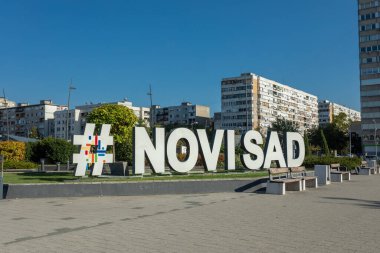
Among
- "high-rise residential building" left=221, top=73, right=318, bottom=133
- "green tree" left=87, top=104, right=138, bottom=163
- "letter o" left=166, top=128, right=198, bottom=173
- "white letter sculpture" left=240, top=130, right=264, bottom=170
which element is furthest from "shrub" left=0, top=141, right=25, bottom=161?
"high-rise residential building" left=221, top=73, right=318, bottom=133

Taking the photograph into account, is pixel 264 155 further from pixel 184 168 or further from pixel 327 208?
pixel 327 208

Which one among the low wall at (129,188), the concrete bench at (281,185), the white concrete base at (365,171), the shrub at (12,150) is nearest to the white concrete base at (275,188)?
the concrete bench at (281,185)

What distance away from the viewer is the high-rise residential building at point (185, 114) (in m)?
150

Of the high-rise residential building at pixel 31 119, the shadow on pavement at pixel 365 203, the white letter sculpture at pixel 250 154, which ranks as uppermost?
the high-rise residential building at pixel 31 119

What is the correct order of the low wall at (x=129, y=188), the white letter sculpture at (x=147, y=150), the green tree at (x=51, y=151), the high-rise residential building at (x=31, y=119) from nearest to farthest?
1. the low wall at (x=129, y=188)
2. the white letter sculpture at (x=147, y=150)
3. the green tree at (x=51, y=151)
4. the high-rise residential building at (x=31, y=119)

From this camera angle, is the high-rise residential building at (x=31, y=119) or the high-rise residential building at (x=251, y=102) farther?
the high-rise residential building at (x=31, y=119)

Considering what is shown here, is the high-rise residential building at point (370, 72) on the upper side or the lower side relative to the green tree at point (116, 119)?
upper

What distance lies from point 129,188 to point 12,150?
25.2 m

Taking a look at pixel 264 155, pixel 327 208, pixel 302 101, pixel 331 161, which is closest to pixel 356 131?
pixel 302 101

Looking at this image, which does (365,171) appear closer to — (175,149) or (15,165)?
(175,149)

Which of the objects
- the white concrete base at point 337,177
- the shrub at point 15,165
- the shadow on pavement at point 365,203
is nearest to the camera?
the shadow on pavement at point 365,203

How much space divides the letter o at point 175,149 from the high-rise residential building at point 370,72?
85599 mm

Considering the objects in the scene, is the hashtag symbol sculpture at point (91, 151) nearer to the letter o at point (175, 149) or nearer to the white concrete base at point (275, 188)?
the letter o at point (175, 149)

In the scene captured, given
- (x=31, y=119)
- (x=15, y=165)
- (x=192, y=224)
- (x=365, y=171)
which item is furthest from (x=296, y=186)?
(x=31, y=119)
